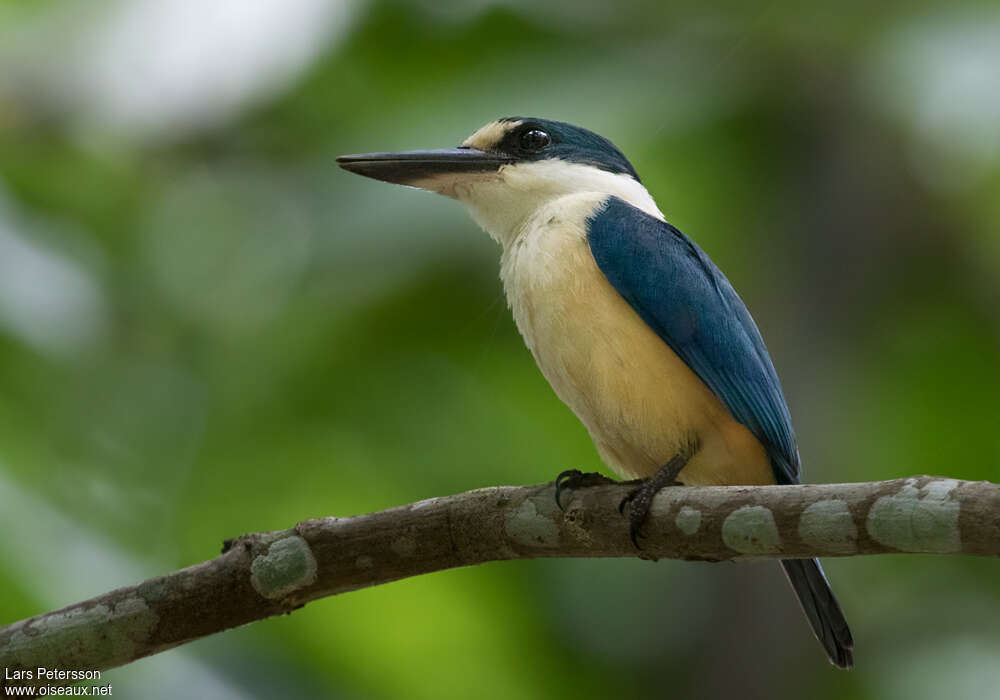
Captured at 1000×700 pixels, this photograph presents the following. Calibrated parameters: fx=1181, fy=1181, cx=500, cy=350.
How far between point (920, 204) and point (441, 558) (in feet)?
13.9

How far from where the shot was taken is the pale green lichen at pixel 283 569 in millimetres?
2805

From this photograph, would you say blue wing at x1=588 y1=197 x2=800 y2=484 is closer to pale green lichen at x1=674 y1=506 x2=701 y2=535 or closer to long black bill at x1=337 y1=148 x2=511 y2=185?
long black bill at x1=337 y1=148 x2=511 y2=185

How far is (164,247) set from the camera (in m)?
6.06

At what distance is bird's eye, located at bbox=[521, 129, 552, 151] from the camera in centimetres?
405

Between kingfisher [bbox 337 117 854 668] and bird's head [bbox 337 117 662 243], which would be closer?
kingfisher [bbox 337 117 854 668]

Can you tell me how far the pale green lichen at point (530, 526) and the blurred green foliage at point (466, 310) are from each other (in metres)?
2.59

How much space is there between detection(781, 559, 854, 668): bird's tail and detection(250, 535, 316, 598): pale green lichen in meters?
1.37

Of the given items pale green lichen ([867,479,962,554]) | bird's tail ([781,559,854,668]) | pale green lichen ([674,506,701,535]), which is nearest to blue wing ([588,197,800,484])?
bird's tail ([781,559,854,668])

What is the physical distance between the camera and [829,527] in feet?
7.72

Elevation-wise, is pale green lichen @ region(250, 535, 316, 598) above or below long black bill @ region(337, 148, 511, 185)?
below

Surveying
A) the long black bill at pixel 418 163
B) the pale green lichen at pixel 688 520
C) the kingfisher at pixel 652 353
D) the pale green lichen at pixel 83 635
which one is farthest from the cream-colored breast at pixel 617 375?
the pale green lichen at pixel 83 635

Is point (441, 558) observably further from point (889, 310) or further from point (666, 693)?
point (889, 310)

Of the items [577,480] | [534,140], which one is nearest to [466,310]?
[534,140]

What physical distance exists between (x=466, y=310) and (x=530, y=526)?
313 centimetres
